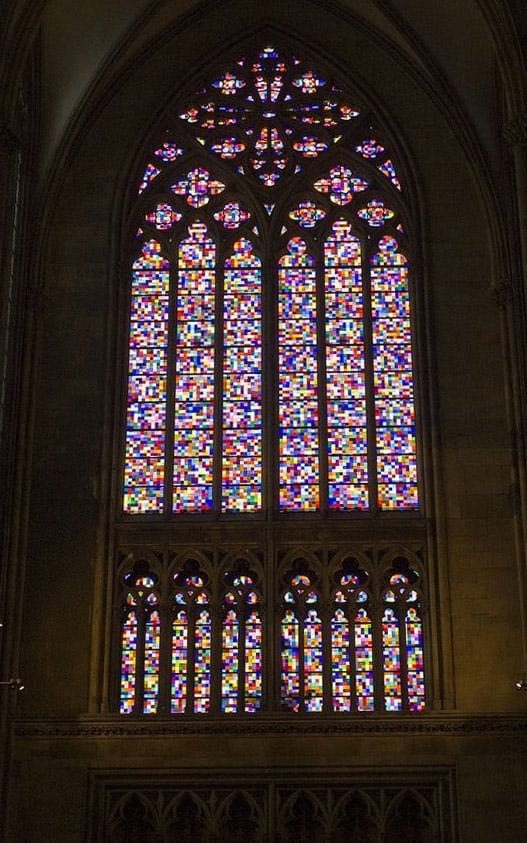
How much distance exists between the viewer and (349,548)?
61.9 feet

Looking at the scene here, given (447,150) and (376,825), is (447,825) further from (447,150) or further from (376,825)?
(447,150)

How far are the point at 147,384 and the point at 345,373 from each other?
8.51 feet

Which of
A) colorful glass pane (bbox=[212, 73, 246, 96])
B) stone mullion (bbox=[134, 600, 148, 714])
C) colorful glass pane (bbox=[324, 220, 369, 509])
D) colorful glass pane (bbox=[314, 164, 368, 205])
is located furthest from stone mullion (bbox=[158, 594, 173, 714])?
colorful glass pane (bbox=[212, 73, 246, 96])

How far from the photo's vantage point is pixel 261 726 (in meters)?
17.9

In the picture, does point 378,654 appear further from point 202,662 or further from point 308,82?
point 308,82

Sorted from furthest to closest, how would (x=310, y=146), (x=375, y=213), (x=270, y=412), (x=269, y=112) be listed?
(x=269, y=112), (x=310, y=146), (x=375, y=213), (x=270, y=412)

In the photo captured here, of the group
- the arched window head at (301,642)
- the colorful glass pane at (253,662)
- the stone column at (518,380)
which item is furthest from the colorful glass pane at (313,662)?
the stone column at (518,380)

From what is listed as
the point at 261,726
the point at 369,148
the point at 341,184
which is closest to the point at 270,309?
the point at 341,184

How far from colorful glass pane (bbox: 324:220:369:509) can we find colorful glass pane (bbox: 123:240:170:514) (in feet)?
7.12

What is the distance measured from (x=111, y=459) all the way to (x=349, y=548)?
322 centimetres

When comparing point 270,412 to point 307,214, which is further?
point 307,214

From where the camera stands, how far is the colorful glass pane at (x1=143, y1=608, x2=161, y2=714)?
723 inches

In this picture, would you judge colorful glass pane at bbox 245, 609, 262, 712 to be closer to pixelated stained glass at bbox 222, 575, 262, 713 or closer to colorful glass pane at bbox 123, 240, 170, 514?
pixelated stained glass at bbox 222, 575, 262, 713

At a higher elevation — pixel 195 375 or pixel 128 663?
pixel 195 375
